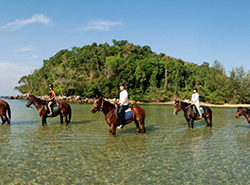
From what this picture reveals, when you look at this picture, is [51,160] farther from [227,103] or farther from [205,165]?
[227,103]

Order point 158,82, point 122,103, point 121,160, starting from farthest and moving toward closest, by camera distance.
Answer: point 158,82 → point 122,103 → point 121,160

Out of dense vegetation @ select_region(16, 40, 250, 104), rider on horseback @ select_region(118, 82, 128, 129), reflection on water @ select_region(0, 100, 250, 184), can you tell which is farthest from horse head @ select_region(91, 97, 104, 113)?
dense vegetation @ select_region(16, 40, 250, 104)

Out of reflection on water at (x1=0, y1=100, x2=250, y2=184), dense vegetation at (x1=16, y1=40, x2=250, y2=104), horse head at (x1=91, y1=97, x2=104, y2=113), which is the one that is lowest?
reflection on water at (x1=0, y1=100, x2=250, y2=184)

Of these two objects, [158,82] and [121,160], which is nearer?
[121,160]

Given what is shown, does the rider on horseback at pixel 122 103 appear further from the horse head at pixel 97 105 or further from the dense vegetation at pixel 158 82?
the dense vegetation at pixel 158 82

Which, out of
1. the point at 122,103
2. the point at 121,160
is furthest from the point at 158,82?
the point at 121,160

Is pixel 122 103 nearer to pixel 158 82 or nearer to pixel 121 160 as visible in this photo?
pixel 121 160

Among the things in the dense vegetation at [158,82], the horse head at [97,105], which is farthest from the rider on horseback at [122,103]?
the dense vegetation at [158,82]

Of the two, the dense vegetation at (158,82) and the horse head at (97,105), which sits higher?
the dense vegetation at (158,82)

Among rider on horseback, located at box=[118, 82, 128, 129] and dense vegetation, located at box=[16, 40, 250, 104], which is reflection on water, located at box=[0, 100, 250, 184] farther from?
dense vegetation, located at box=[16, 40, 250, 104]

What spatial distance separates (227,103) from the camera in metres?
55.0

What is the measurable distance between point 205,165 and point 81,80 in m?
63.4

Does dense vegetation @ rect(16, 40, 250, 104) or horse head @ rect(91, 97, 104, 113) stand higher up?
dense vegetation @ rect(16, 40, 250, 104)

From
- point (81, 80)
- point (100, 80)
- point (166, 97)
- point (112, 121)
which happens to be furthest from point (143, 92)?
point (112, 121)
